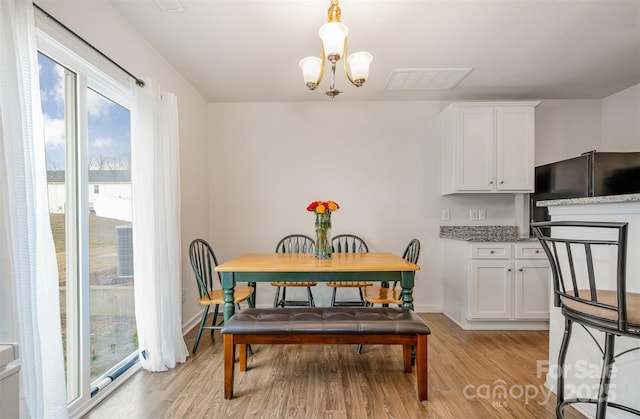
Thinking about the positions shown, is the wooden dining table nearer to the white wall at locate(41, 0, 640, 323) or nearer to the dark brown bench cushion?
the dark brown bench cushion

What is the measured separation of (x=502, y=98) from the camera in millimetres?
3414

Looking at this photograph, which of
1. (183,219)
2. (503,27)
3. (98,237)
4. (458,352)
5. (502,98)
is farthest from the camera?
(502,98)

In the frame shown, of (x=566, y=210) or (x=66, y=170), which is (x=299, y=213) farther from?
(x=566, y=210)

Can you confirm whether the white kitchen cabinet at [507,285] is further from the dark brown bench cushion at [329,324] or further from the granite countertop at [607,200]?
the dark brown bench cushion at [329,324]

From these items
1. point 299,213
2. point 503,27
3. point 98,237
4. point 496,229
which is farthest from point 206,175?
point 496,229

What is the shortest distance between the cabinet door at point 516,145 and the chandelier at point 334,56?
2061 mm

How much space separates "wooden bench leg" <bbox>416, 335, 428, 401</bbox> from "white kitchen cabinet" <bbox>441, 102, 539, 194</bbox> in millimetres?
1953

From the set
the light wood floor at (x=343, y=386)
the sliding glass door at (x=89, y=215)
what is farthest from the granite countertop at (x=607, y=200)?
the sliding glass door at (x=89, y=215)

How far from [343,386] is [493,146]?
279 centimetres

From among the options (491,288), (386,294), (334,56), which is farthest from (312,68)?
(491,288)

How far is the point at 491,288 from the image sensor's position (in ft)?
→ 9.72

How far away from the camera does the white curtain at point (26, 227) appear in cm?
110

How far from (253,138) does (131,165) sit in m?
1.63

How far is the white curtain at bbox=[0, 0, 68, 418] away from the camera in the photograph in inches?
43.3
